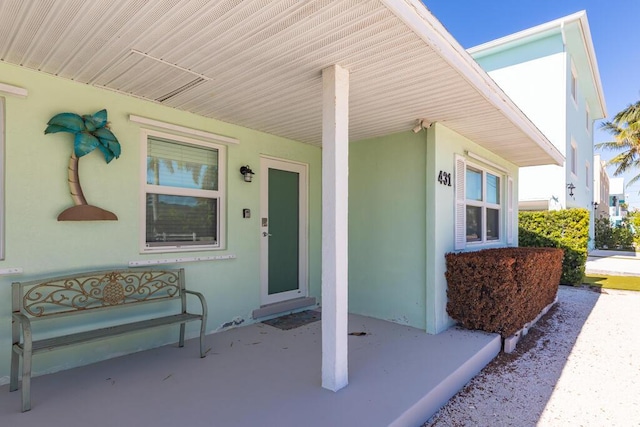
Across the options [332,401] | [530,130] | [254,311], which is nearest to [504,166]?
[530,130]

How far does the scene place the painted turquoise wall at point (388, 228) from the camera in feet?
15.5

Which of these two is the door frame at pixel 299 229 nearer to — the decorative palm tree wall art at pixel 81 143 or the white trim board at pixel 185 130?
the white trim board at pixel 185 130

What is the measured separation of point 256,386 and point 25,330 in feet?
5.67

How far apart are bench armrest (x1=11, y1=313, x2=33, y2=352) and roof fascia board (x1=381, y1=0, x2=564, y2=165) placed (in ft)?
10.6

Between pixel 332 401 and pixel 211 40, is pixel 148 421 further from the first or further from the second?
pixel 211 40

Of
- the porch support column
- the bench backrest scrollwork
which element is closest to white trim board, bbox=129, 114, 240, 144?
the bench backrest scrollwork

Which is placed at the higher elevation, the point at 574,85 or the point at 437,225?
the point at 574,85

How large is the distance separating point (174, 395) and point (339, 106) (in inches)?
104

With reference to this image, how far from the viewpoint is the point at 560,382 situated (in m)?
3.54

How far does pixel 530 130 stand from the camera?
5.00 m

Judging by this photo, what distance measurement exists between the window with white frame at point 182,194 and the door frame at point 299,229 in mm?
667

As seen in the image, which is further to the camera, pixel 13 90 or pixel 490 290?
pixel 490 290

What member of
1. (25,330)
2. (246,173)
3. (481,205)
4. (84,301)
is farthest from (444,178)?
(25,330)

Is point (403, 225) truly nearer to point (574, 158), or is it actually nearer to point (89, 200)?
point (89, 200)
